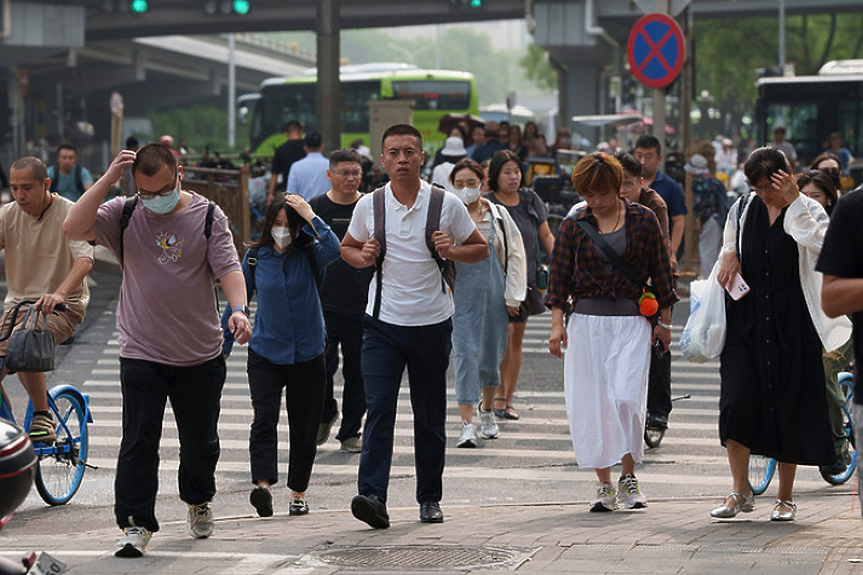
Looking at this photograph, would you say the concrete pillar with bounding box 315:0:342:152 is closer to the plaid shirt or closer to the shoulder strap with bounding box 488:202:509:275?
the shoulder strap with bounding box 488:202:509:275

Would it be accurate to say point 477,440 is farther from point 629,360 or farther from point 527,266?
point 629,360

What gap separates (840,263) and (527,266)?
6384 mm

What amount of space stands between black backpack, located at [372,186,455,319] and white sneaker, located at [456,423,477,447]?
9.70 ft

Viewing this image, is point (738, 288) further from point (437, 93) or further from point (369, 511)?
point (437, 93)

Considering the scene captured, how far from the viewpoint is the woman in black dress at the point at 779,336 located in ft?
23.7

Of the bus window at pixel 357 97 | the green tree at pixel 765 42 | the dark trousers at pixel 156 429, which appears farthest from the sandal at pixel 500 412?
the green tree at pixel 765 42

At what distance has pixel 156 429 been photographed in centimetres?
691

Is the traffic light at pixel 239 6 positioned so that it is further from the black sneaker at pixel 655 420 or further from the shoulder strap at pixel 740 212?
the shoulder strap at pixel 740 212

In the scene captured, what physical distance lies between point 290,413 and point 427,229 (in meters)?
1.41

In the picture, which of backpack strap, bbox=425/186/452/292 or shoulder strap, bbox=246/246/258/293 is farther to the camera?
shoulder strap, bbox=246/246/258/293

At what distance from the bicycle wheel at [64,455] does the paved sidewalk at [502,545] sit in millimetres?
605

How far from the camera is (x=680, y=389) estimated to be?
13.0 meters

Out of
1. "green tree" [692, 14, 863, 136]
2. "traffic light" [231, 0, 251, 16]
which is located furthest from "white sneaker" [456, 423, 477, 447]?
"green tree" [692, 14, 863, 136]

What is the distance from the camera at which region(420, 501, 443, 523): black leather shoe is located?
24.6ft
